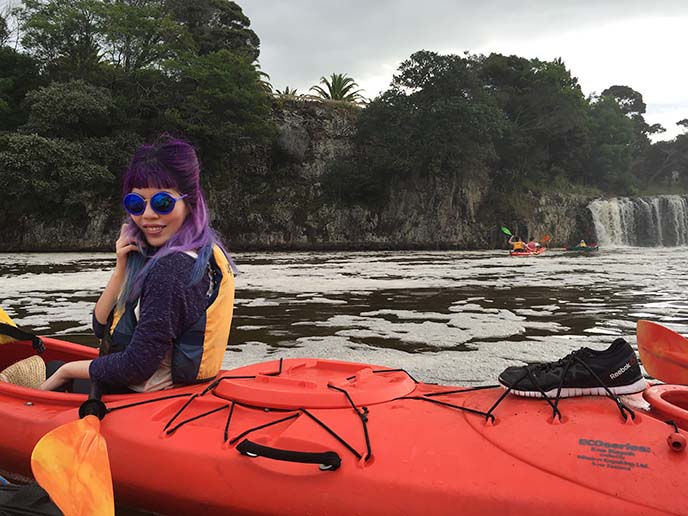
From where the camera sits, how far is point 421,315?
5.52m

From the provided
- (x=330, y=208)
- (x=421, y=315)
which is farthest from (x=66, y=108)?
(x=421, y=315)

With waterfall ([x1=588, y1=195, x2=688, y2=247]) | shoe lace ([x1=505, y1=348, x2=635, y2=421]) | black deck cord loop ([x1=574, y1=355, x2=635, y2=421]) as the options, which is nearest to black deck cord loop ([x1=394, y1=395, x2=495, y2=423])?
shoe lace ([x1=505, y1=348, x2=635, y2=421])

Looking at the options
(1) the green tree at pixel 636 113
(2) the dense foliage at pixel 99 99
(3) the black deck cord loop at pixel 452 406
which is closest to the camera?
(3) the black deck cord loop at pixel 452 406

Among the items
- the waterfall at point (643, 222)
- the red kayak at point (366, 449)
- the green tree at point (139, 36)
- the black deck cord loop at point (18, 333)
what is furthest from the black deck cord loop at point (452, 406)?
the waterfall at point (643, 222)

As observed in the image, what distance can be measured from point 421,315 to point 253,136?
19411 millimetres

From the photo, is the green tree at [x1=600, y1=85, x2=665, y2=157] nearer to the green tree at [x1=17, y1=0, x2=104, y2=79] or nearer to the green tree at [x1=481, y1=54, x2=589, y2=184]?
the green tree at [x1=481, y1=54, x2=589, y2=184]

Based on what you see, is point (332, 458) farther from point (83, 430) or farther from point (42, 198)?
point (42, 198)

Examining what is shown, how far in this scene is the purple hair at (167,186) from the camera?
6.00 feet

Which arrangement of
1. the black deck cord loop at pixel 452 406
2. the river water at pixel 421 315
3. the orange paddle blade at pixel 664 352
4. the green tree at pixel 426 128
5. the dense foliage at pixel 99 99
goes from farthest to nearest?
the green tree at pixel 426 128 → the dense foliage at pixel 99 99 → the river water at pixel 421 315 → the orange paddle blade at pixel 664 352 → the black deck cord loop at pixel 452 406

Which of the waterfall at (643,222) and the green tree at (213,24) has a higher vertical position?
the green tree at (213,24)

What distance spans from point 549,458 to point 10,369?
91.7 inches

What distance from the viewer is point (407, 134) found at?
22.8m

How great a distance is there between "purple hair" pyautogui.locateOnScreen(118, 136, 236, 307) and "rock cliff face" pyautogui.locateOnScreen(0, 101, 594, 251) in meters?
21.5

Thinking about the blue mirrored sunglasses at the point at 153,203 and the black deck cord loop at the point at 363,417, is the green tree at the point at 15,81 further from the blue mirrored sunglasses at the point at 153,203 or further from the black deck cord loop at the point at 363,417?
the black deck cord loop at the point at 363,417
